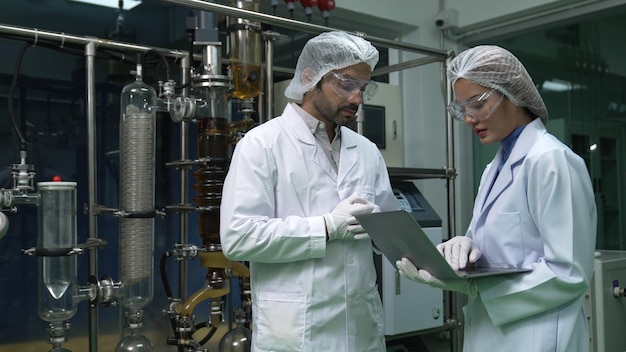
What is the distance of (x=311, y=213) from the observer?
1599 millimetres

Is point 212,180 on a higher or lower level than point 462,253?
higher

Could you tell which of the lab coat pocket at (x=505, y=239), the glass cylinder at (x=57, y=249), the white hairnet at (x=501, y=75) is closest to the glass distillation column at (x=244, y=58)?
the glass cylinder at (x=57, y=249)

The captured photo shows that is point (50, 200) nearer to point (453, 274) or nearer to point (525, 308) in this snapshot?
point (453, 274)

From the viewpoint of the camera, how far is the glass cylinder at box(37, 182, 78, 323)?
1699mm

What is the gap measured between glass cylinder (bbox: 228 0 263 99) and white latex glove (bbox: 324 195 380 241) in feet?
2.55

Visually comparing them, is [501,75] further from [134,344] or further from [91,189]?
[134,344]

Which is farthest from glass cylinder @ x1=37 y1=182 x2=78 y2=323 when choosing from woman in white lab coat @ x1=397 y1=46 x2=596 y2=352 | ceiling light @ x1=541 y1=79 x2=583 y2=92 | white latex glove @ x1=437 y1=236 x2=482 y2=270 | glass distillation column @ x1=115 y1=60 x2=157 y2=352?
ceiling light @ x1=541 y1=79 x2=583 y2=92

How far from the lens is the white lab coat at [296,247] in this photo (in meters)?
1.50

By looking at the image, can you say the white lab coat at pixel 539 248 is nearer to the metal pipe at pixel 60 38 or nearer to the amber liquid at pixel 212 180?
the amber liquid at pixel 212 180

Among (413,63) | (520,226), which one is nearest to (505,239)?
(520,226)

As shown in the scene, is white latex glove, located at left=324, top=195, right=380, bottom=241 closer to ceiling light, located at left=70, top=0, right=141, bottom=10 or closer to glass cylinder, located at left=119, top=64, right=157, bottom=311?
glass cylinder, located at left=119, top=64, right=157, bottom=311

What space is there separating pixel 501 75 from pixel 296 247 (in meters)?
0.63

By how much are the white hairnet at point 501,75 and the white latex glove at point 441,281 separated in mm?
424

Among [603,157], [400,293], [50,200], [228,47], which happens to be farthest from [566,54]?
[50,200]
